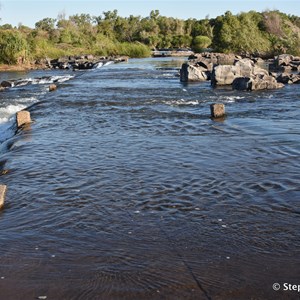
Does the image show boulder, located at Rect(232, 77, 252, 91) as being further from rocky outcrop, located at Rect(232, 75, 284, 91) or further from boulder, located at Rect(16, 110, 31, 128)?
boulder, located at Rect(16, 110, 31, 128)

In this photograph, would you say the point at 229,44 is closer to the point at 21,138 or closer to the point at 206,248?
the point at 21,138

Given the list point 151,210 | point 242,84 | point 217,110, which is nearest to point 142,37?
point 242,84

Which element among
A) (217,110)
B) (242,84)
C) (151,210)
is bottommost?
(151,210)

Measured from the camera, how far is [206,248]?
5.48 m

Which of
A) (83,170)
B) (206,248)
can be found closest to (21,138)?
(83,170)

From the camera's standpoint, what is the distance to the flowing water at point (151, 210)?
4754 mm

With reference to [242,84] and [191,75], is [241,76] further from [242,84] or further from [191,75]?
[191,75]

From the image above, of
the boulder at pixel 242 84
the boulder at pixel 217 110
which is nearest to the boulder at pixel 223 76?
the boulder at pixel 242 84

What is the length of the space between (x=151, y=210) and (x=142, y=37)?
346ft

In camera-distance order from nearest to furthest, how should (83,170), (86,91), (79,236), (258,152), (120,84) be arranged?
Answer: 1. (79,236)
2. (83,170)
3. (258,152)
4. (86,91)
5. (120,84)

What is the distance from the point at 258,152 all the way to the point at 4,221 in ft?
19.5

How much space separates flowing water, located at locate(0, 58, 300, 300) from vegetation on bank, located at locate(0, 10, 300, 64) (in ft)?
125

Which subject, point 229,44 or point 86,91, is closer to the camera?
point 86,91

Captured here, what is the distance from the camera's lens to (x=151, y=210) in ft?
22.0
